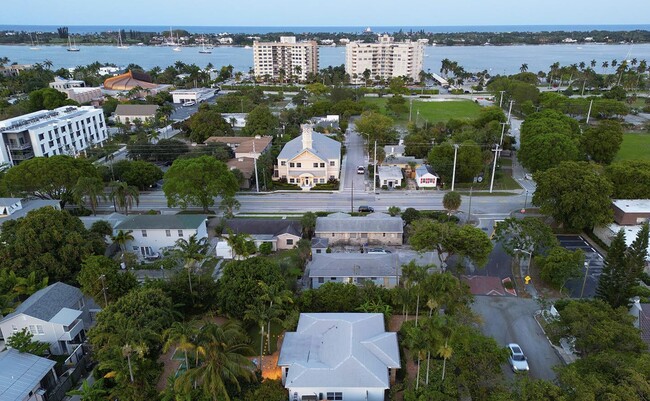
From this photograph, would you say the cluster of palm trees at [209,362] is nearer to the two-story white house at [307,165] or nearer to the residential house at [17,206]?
the residential house at [17,206]

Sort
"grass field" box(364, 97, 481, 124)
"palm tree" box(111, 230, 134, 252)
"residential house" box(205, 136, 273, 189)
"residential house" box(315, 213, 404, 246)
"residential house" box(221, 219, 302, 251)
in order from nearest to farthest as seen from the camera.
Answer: "palm tree" box(111, 230, 134, 252) → "residential house" box(221, 219, 302, 251) → "residential house" box(315, 213, 404, 246) → "residential house" box(205, 136, 273, 189) → "grass field" box(364, 97, 481, 124)

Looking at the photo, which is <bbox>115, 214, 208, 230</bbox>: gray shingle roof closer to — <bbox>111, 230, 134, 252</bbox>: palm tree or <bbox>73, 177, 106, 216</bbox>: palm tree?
<bbox>111, 230, 134, 252</bbox>: palm tree

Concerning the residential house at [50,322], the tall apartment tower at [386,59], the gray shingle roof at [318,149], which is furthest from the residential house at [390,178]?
the tall apartment tower at [386,59]

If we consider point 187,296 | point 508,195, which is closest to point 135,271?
point 187,296

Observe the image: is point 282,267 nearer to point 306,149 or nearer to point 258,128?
point 306,149

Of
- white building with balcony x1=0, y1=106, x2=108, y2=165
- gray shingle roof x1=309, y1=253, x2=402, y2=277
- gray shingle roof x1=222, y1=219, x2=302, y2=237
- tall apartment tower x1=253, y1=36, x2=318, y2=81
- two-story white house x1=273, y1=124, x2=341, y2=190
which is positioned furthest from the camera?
tall apartment tower x1=253, y1=36, x2=318, y2=81

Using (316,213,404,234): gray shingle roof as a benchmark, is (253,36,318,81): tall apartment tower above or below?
above

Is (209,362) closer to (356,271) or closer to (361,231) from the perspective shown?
(356,271)

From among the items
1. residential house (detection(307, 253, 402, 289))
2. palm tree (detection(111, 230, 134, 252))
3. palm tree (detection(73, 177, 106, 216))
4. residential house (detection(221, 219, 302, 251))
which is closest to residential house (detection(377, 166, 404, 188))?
residential house (detection(221, 219, 302, 251))
